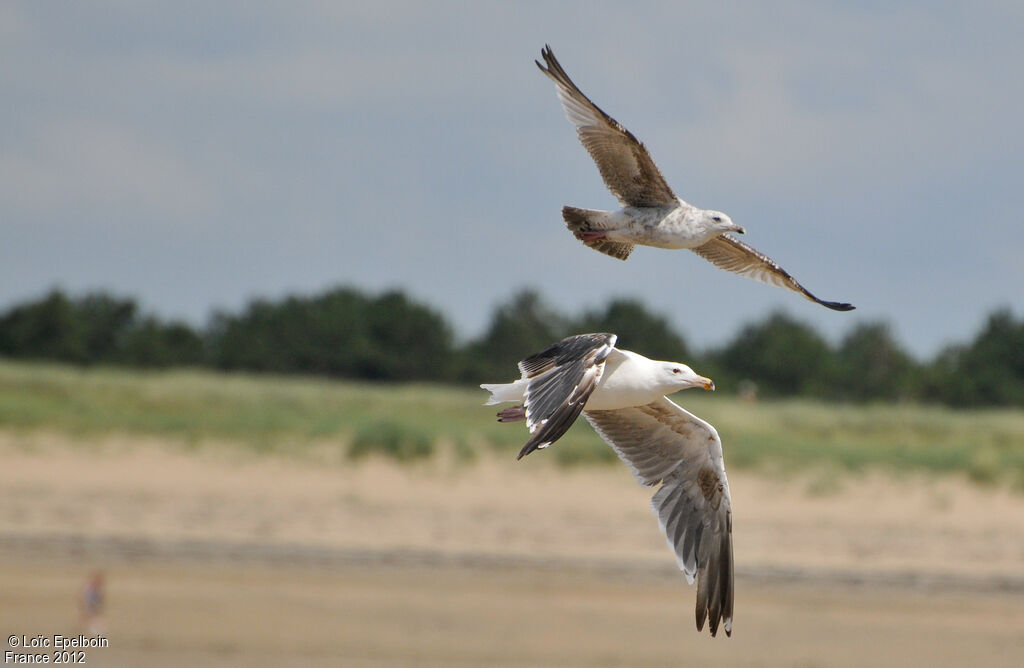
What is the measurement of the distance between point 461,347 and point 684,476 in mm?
36604

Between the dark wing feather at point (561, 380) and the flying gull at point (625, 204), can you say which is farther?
the flying gull at point (625, 204)

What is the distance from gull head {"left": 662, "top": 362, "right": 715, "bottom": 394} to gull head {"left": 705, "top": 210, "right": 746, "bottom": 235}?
860mm

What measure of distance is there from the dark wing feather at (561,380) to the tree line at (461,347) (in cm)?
3269

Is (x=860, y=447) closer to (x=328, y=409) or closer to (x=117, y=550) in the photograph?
(x=328, y=409)

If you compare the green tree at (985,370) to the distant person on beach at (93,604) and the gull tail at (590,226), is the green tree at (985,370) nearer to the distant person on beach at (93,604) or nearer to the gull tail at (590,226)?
the distant person on beach at (93,604)

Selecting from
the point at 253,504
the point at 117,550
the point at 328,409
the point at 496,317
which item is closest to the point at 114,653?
the point at 117,550

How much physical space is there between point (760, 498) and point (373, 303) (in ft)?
86.6

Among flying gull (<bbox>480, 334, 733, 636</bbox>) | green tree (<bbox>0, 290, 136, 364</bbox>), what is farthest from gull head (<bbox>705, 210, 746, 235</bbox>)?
green tree (<bbox>0, 290, 136, 364</bbox>)

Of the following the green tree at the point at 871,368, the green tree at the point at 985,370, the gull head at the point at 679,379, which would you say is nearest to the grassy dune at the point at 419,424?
the green tree at the point at 985,370

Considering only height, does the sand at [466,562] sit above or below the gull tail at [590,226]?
below

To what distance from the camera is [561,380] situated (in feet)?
24.0

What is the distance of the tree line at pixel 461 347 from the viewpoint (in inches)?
1657

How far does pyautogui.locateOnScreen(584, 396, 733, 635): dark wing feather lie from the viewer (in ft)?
28.1

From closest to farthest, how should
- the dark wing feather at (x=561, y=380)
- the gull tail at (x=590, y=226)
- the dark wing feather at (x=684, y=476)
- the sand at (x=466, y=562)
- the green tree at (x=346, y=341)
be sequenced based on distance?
the dark wing feather at (x=561, y=380)
the dark wing feather at (x=684, y=476)
the gull tail at (x=590, y=226)
the sand at (x=466, y=562)
the green tree at (x=346, y=341)
